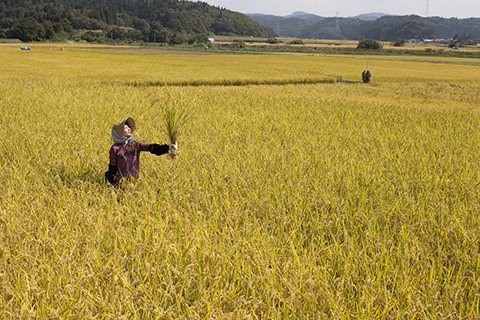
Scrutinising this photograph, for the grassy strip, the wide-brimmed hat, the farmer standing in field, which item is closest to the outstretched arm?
the farmer standing in field

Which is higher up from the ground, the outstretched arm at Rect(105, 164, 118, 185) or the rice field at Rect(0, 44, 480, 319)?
the outstretched arm at Rect(105, 164, 118, 185)

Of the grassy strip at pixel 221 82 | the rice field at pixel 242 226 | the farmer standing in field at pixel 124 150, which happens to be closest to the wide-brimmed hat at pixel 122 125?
the farmer standing in field at pixel 124 150

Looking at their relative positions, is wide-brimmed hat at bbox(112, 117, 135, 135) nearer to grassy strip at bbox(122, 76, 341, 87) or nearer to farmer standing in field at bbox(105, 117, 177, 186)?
farmer standing in field at bbox(105, 117, 177, 186)

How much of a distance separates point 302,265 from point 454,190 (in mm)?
2566

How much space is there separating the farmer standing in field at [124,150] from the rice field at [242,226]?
14 centimetres

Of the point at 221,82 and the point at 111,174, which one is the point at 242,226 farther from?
the point at 221,82

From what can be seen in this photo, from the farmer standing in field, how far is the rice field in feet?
0.47

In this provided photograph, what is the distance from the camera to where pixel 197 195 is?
3.57 m

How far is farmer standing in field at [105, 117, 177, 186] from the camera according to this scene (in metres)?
3.59

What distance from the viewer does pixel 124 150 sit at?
369 cm

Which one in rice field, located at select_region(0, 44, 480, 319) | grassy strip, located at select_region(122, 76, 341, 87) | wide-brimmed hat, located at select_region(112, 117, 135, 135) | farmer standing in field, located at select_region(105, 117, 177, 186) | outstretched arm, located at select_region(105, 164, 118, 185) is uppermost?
grassy strip, located at select_region(122, 76, 341, 87)

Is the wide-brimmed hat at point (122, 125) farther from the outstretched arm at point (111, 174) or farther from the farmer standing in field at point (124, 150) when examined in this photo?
the outstretched arm at point (111, 174)

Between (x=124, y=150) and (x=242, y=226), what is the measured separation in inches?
60.5

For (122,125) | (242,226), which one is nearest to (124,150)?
(122,125)
